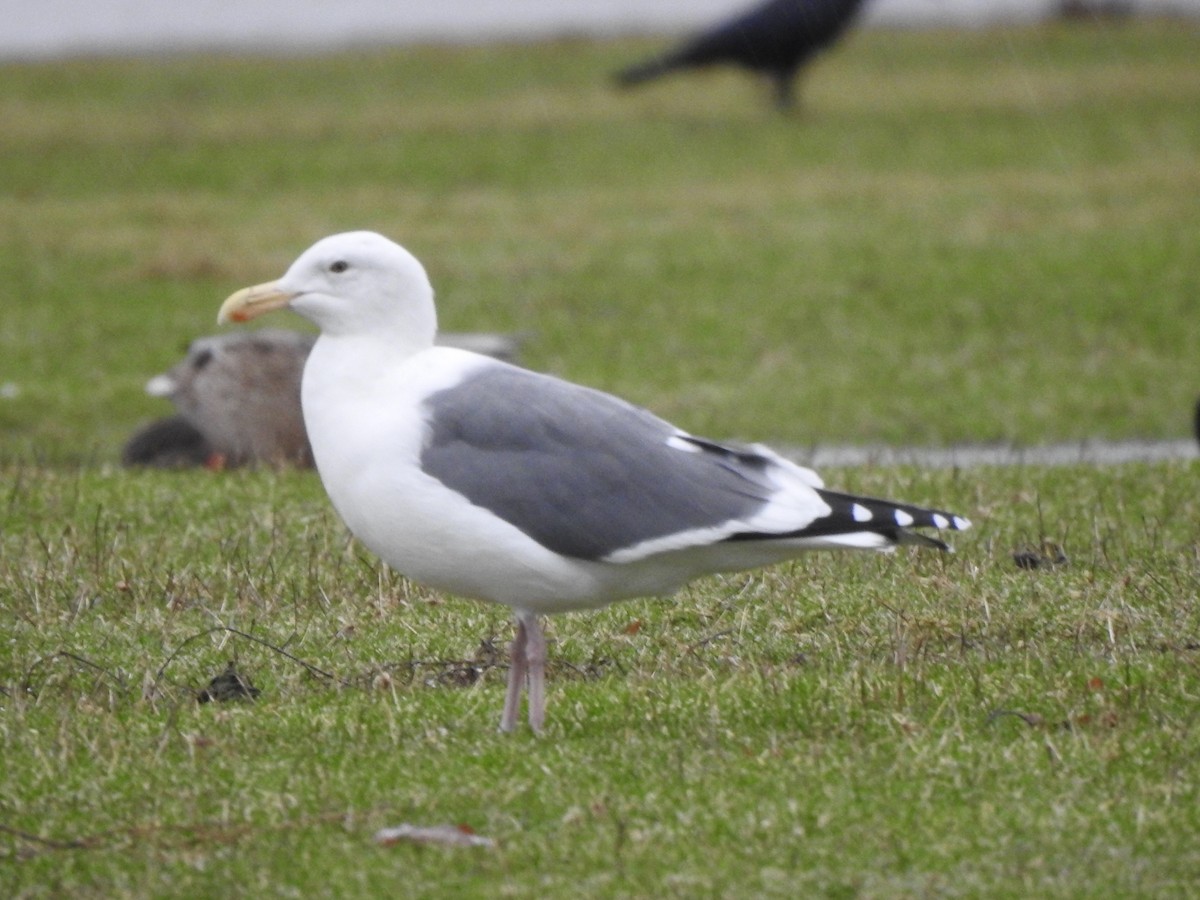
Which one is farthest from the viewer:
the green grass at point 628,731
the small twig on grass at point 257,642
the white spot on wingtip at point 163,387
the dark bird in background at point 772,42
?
the dark bird in background at point 772,42

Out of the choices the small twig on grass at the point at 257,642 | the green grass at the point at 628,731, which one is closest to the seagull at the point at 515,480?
the green grass at the point at 628,731

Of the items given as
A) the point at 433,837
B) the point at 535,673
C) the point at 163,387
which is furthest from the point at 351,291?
the point at 163,387

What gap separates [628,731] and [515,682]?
358 millimetres

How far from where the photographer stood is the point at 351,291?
17.9 feet

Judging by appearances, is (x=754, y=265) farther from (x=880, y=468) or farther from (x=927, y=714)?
(x=927, y=714)

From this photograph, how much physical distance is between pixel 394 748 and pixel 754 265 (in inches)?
528

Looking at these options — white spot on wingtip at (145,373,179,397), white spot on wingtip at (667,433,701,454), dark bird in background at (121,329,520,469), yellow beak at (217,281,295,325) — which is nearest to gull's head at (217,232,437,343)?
yellow beak at (217,281,295,325)

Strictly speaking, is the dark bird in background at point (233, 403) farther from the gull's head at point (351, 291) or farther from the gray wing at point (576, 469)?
the gray wing at point (576, 469)

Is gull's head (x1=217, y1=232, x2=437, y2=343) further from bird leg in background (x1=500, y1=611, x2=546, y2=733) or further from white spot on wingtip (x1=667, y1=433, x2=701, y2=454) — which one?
bird leg in background (x1=500, y1=611, x2=546, y2=733)

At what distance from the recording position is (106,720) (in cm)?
544

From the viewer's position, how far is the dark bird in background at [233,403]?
1147cm

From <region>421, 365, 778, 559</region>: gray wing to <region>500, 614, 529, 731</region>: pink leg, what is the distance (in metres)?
0.44

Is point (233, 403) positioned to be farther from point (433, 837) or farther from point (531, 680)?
point (433, 837)

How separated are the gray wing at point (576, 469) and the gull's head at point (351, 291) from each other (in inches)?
12.1
